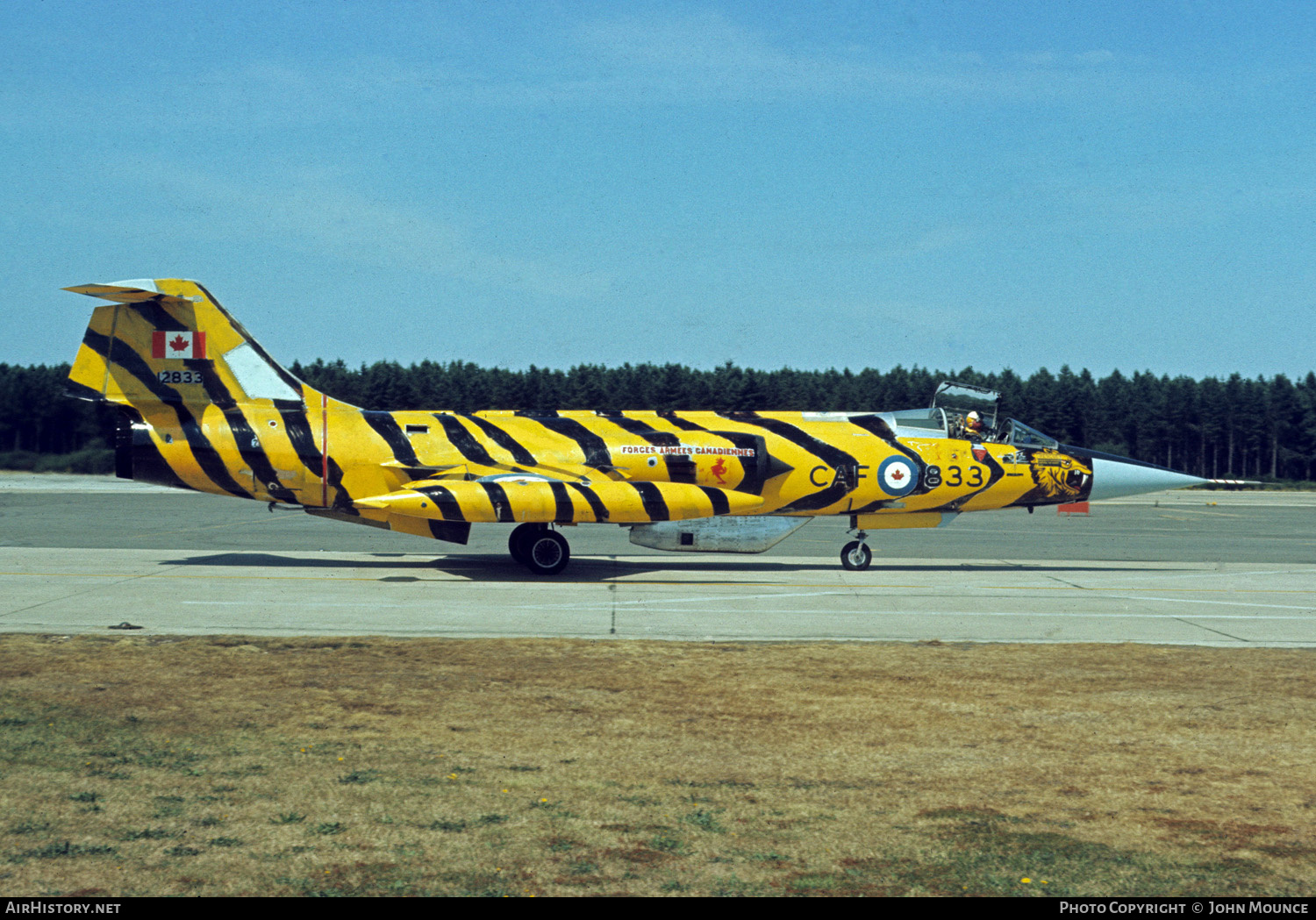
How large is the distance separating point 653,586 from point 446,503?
3889 millimetres

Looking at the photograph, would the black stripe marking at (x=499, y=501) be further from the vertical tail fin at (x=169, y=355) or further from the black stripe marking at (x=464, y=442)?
the vertical tail fin at (x=169, y=355)

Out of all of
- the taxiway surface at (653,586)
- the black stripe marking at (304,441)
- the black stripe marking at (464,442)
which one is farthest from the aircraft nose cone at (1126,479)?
the black stripe marking at (304,441)

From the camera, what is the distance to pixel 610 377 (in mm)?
102062

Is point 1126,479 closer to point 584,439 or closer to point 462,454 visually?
point 584,439

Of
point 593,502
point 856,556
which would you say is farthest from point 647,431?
point 856,556

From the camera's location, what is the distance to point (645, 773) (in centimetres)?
695

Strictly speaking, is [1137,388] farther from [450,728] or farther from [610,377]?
[450,728]

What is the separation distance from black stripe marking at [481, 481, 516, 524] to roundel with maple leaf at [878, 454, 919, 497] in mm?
7261

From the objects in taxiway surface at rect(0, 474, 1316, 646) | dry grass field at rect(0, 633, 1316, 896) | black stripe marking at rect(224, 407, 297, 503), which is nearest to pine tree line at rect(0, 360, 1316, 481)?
taxiway surface at rect(0, 474, 1316, 646)

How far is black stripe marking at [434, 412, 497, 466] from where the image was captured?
19.4m

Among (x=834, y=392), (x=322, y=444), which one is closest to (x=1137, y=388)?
(x=834, y=392)

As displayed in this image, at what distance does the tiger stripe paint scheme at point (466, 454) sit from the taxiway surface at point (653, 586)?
1.30m

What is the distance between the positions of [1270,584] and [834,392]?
84.8 m
